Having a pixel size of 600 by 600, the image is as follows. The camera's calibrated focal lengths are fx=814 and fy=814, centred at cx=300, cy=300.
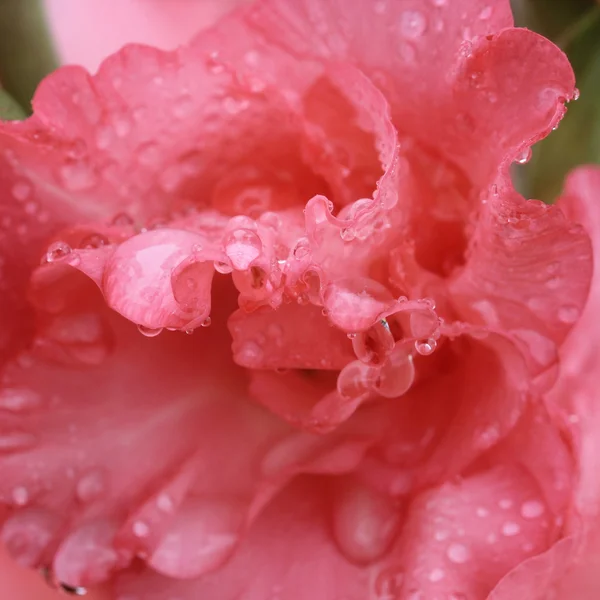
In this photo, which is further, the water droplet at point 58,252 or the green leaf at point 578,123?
the green leaf at point 578,123

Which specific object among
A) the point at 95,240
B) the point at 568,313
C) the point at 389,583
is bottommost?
the point at 389,583

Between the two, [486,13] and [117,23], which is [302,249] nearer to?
[486,13]

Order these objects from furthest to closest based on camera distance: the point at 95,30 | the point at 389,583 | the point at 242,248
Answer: the point at 95,30 < the point at 389,583 < the point at 242,248

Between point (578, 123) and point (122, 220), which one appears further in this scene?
point (578, 123)

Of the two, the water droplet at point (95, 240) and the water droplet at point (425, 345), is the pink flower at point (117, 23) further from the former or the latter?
the water droplet at point (425, 345)

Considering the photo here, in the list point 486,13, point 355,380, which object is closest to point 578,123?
point 486,13

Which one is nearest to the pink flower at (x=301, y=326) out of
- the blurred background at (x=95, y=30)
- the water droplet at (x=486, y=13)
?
the water droplet at (x=486, y=13)
